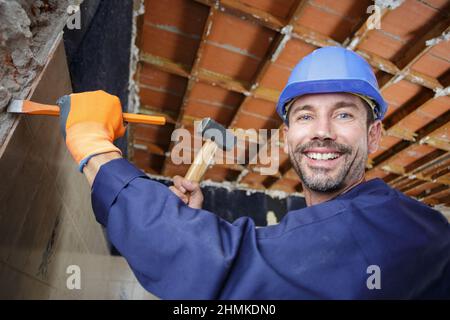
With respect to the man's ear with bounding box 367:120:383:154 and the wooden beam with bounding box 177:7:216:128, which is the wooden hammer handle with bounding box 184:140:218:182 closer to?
the man's ear with bounding box 367:120:383:154

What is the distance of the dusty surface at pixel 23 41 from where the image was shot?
3.71ft

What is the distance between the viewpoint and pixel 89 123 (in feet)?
3.96

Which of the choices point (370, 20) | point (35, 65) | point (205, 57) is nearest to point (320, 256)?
point (35, 65)

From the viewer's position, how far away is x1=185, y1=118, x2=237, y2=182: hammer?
157 centimetres

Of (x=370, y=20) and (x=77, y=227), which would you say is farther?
(x=370, y=20)

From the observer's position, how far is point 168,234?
2.68 feet

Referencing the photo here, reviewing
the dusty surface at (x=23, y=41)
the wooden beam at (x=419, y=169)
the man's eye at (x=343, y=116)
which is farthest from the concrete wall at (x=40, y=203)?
the wooden beam at (x=419, y=169)

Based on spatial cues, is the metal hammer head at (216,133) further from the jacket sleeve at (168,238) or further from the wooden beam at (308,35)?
the wooden beam at (308,35)

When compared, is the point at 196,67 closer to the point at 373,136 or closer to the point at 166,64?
the point at 166,64

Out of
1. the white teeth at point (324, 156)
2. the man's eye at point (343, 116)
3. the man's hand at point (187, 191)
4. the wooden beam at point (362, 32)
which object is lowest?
the man's hand at point (187, 191)

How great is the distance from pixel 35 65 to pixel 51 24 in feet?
0.81

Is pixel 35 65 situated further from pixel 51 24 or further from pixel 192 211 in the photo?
pixel 192 211

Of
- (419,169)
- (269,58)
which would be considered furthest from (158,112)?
(419,169)

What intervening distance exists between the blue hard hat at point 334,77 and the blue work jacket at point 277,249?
633 millimetres
